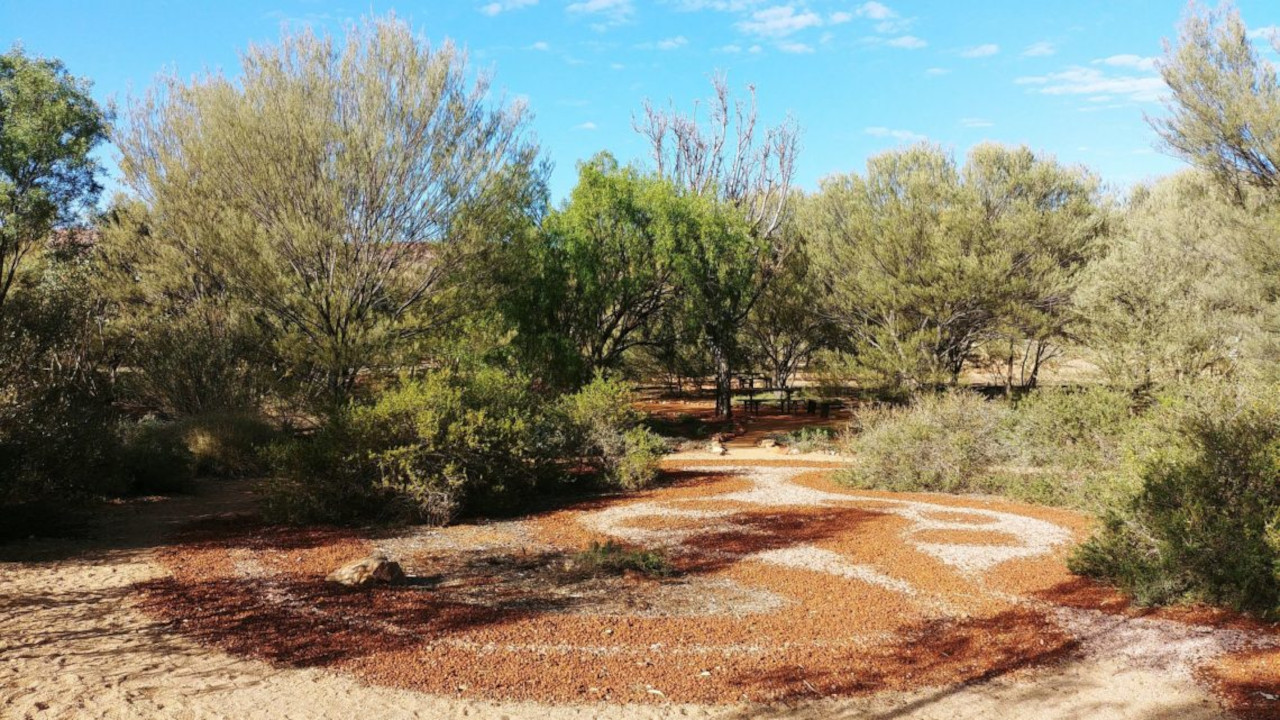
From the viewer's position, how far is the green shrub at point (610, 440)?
1355cm

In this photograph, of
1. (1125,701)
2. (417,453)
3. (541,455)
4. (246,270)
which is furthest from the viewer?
(246,270)

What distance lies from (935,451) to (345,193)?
41.0 feet

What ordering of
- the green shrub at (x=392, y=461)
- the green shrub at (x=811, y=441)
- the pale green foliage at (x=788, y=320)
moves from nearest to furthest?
the green shrub at (x=392, y=461) < the green shrub at (x=811, y=441) < the pale green foliage at (x=788, y=320)

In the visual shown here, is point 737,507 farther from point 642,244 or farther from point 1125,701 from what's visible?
point 642,244

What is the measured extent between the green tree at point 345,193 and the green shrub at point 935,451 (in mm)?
9621

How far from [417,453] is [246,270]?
311 inches

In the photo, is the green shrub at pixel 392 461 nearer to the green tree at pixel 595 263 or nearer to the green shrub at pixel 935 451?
the green shrub at pixel 935 451

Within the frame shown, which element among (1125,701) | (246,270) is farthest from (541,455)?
(1125,701)

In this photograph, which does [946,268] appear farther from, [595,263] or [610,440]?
[610,440]

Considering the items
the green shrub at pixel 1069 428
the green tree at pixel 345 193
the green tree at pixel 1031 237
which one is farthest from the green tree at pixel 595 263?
the green shrub at pixel 1069 428

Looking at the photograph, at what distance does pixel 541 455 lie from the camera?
41.3 ft

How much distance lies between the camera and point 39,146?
14.2 m

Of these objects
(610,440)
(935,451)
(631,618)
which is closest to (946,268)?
(935,451)

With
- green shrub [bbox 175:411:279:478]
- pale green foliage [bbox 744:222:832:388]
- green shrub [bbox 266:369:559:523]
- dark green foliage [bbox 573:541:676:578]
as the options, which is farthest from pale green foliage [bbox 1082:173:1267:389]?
green shrub [bbox 175:411:279:478]
